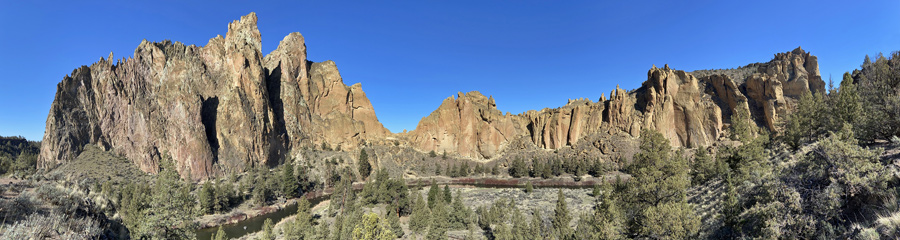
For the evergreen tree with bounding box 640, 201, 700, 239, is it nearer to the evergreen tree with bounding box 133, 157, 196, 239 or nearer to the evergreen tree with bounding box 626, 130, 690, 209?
the evergreen tree with bounding box 626, 130, 690, 209

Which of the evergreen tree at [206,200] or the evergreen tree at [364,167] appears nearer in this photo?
the evergreen tree at [206,200]

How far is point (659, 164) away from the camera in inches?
624

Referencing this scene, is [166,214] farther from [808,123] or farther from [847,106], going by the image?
[808,123]

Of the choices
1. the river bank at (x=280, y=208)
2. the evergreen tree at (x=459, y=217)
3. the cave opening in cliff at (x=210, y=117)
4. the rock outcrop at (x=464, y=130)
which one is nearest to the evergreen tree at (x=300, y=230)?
the river bank at (x=280, y=208)

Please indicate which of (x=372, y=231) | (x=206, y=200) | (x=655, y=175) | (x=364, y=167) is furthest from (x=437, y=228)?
(x=364, y=167)

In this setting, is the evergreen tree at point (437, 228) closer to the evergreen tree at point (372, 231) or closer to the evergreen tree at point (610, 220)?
the evergreen tree at point (372, 231)

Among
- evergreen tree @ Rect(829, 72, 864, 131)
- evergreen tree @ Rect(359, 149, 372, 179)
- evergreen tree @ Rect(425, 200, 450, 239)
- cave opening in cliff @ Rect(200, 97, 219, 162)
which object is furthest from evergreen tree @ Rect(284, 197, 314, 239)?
cave opening in cliff @ Rect(200, 97, 219, 162)

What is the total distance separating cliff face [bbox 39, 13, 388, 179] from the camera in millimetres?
87938

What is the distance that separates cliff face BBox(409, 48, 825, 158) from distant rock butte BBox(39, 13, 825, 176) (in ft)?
1.12

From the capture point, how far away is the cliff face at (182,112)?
87.9m

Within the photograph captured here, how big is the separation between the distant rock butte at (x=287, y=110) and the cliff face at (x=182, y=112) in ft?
0.98

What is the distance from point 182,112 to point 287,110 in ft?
97.0

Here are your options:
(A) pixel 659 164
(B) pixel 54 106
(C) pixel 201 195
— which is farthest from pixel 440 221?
(B) pixel 54 106

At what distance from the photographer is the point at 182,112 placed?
9019 cm
